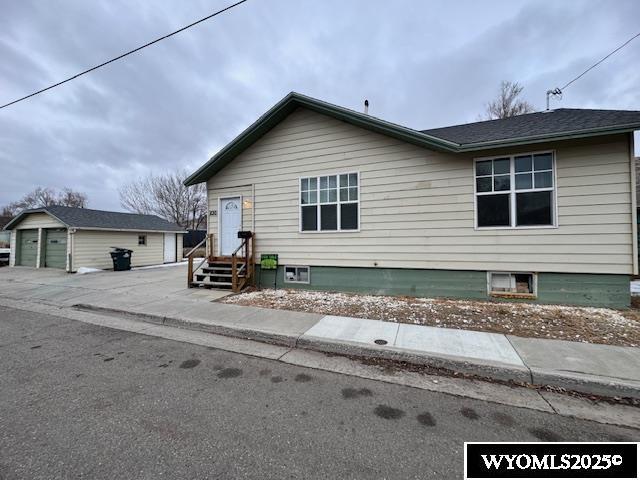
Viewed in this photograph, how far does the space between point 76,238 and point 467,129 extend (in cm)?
1800

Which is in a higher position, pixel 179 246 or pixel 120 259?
pixel 179 246

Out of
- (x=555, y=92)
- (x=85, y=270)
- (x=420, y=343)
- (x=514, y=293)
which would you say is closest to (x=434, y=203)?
(x=514, y=293)

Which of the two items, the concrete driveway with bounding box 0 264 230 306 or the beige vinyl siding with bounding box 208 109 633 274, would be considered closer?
the beige vinyl siding with bounding box 208 109 633 274

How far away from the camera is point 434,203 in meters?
6.88

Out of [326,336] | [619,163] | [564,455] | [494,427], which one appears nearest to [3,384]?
[326,336]

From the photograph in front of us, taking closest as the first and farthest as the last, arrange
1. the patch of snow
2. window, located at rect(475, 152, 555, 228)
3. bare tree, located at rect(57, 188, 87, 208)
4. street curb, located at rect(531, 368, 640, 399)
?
street curb, located at rect(531, 368, 640, 399) < window, located at rect(475, 152, 555, 228) < the patch of snow < bare tree, located at rect(57, 188, 87, 208)

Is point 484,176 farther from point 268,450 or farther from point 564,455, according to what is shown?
point 268,450

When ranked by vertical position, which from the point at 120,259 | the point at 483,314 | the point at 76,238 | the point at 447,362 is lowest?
the point at 447,362

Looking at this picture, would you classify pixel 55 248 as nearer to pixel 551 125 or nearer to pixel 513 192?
pixel 513 192

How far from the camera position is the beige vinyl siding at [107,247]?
14680 mm

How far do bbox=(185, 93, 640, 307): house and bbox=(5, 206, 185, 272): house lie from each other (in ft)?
33.8

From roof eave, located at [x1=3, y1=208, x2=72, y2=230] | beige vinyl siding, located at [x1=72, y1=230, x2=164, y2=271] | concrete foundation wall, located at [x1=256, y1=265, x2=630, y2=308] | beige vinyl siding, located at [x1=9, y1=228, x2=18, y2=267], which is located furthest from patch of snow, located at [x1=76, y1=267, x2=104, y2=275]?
concrete foundation wall, located at [x1=256, y1=265, x2=630, y2=308]

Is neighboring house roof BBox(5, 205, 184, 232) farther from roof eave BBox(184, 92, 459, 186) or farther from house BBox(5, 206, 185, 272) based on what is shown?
roof eave BBox(184, 92, 459, 186)

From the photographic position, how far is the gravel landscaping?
4535 millimetres
